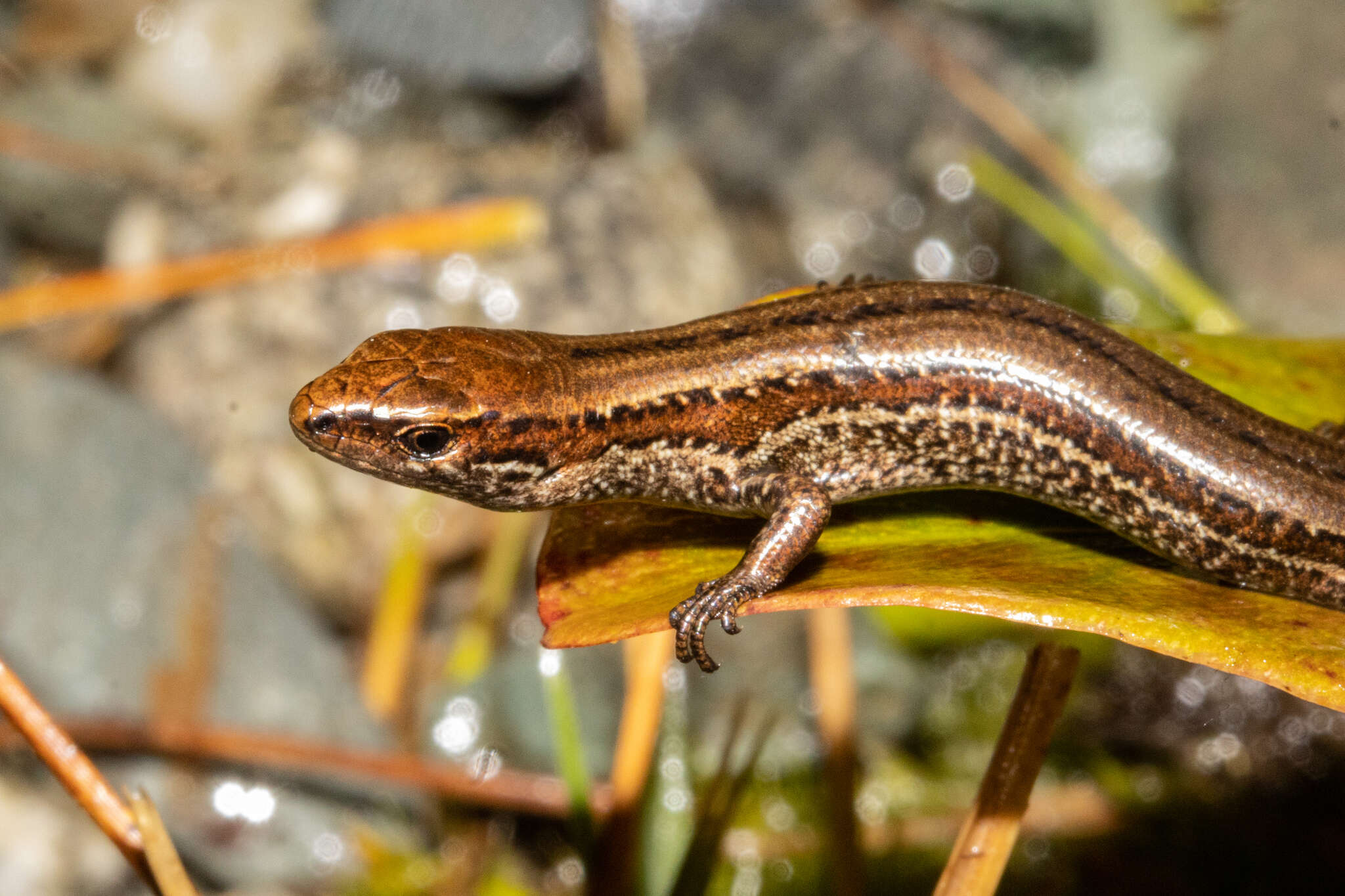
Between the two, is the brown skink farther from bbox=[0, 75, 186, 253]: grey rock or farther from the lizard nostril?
bbox=[0, 75, 186, 253]: grey rock

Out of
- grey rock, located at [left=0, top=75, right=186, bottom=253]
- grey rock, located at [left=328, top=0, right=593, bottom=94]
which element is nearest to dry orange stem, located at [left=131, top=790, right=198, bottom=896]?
grey rock, located at [left=0, top=75, right=186, bottom=253]

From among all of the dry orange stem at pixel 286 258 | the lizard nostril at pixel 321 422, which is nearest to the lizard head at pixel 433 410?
the lizard nostril at pixel 321 422

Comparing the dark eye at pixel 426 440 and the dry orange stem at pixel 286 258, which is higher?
the dry orange stem at pixel 286 258

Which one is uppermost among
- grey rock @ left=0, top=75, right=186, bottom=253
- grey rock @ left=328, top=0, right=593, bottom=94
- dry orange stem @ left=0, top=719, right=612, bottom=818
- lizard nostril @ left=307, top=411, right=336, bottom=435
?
grey rock @ left=328, top=0, right=593, bottom=94

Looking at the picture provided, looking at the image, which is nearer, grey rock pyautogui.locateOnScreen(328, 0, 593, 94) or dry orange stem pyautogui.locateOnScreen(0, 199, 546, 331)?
dry orange stem pyautogui.locateOnScreen(0, 199, 546, 331)

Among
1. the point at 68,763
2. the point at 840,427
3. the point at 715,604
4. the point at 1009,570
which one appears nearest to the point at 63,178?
the point at 68,763

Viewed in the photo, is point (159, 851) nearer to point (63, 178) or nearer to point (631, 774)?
point (631, 774)

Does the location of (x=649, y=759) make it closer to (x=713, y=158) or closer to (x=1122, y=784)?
(x=1122, y=784)

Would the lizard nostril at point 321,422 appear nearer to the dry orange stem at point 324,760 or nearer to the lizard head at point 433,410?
the lizard head at point 433,410
